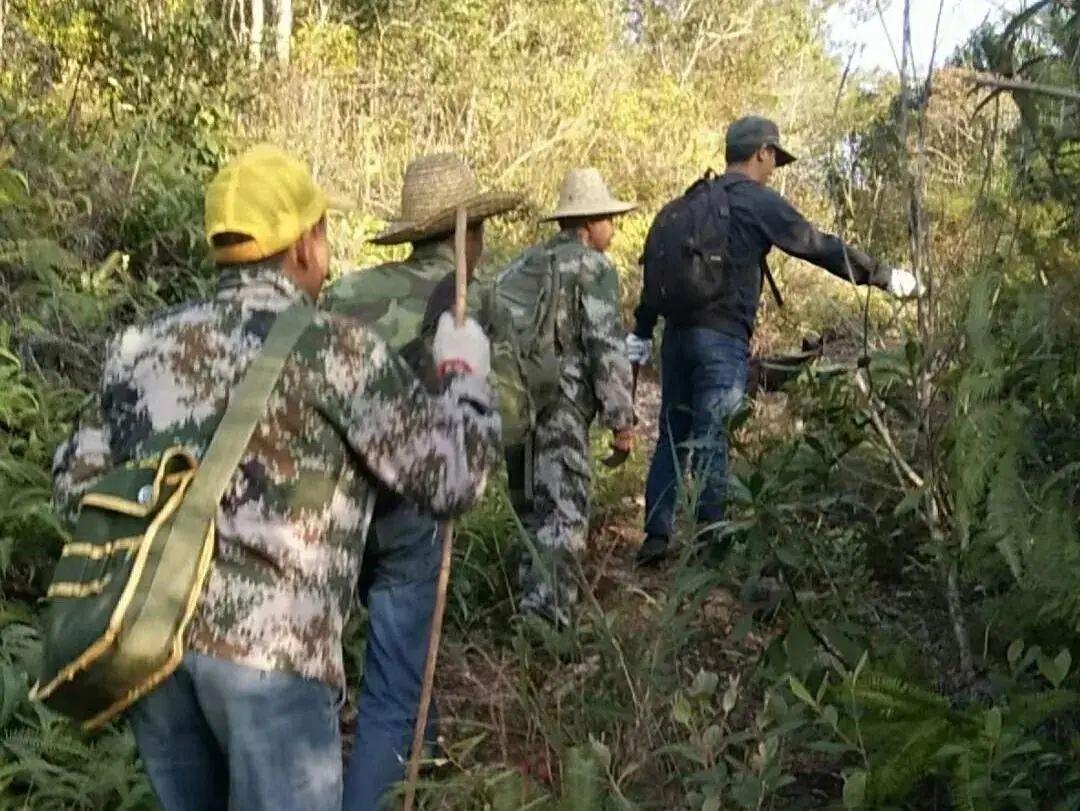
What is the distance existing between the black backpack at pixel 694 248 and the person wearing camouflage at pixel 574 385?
312mm

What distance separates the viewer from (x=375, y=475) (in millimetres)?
2426

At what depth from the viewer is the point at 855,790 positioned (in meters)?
2.60

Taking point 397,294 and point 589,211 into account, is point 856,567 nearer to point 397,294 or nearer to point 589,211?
point 397,294

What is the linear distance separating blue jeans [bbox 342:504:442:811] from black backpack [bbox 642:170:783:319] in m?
2.26

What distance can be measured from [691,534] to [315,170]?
24.6 feet

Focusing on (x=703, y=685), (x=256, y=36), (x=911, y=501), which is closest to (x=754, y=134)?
(x=911, y=501)

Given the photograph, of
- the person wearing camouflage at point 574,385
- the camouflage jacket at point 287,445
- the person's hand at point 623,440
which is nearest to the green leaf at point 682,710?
the camouflage jacket at point 287,445

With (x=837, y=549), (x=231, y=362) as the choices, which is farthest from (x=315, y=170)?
(x=231, y=362)

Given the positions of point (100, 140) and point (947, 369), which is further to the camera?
point (100, 140)

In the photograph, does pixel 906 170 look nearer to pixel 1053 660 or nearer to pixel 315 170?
pixel 1053 660

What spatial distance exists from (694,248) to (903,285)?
205cm

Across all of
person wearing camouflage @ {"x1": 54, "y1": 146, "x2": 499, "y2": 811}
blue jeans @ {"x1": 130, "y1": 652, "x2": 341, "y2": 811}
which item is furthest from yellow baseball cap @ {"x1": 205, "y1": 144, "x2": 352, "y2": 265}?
blue jeans @ {"x1": 130, "y1": 652, "x2": 341, "y2": 811}

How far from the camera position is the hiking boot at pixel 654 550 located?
565cm

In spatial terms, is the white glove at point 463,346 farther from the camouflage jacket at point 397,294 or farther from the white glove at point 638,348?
the white glove at point 638,348
